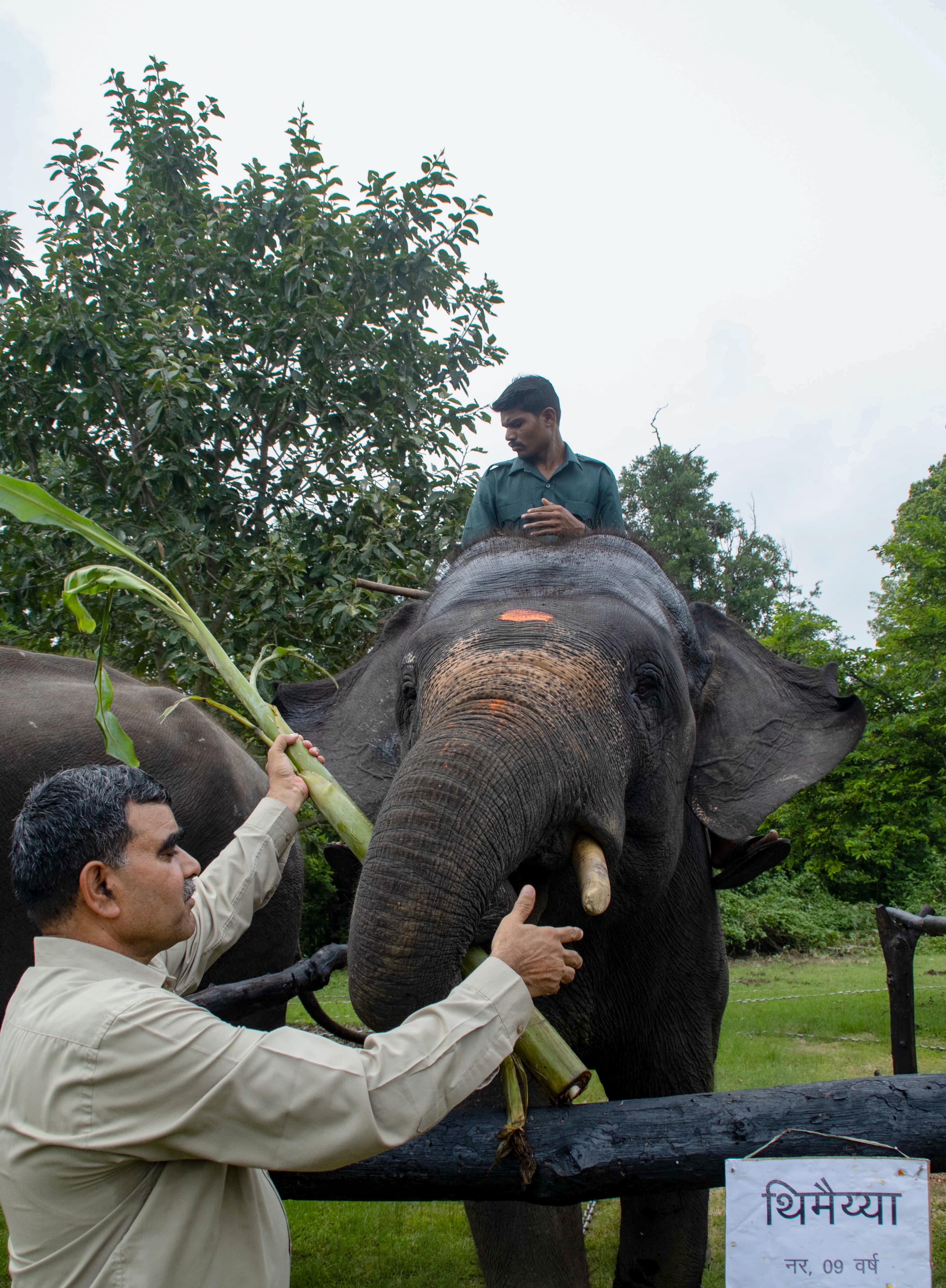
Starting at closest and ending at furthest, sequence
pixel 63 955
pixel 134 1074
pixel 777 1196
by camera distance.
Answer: pixel 134 1074
pixel 63 955
pixel 777 1196

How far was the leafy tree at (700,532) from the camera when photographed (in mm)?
35031

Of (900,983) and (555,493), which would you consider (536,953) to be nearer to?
(555,493)

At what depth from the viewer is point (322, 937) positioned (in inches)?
623

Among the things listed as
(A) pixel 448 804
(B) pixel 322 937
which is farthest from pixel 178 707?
(B) pixel 322 937

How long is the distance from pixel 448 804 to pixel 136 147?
10.9 metres

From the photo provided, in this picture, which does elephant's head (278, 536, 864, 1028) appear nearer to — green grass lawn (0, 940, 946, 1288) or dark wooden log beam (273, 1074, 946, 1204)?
dark wooden log beam (273, 1074, 946, 1204)

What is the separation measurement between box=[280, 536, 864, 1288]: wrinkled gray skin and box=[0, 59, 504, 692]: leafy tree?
11.6ft

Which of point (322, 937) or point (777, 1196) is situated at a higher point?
point (777, 1196)

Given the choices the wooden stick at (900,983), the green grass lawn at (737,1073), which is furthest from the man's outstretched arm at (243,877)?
A: the wooden stick at (900,983)

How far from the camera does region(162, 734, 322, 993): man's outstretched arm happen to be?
2729 mm

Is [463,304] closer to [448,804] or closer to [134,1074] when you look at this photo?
[448,804]

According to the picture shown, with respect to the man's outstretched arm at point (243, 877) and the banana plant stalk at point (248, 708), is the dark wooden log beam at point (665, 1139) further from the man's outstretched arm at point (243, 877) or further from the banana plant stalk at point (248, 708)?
the man's outstretched arm at point (243, 877)

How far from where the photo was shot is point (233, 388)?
878 cm

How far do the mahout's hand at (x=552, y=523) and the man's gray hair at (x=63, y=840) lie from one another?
2.33 meters
